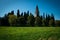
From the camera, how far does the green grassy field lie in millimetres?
3285

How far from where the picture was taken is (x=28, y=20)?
11.3 feet

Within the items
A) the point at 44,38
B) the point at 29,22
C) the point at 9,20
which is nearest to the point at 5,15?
the point at 9,20

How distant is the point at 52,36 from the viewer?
137 inches

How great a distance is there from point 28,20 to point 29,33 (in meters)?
0.33

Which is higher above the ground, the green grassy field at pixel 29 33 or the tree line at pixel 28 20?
the tree line at pixel 28 20

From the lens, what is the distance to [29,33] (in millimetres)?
3396

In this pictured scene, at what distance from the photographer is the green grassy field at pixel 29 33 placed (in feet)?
10.8

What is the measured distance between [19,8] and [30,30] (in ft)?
2.06

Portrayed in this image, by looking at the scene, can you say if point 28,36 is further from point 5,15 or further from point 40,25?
point 5,15

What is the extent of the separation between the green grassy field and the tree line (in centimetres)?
10

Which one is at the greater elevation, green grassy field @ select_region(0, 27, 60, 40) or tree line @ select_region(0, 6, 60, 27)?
tree line @ select_region(0, 6, 60, 27)

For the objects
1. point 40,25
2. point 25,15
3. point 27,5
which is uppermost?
point 27,5

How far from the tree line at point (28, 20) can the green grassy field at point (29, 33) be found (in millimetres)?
102

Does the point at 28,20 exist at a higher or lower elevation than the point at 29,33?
higher
